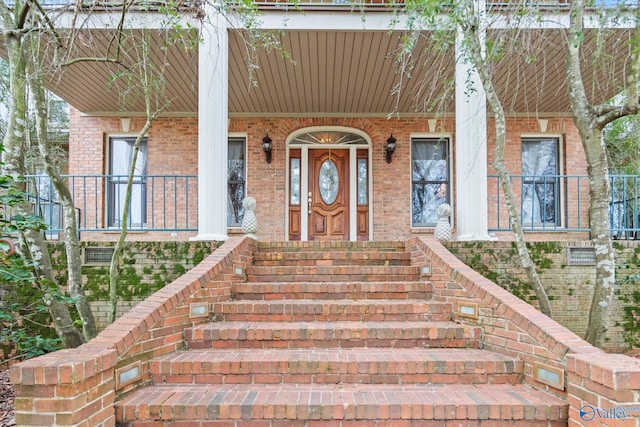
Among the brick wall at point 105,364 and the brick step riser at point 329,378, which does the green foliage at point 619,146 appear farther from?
the brick wall at point 105,364

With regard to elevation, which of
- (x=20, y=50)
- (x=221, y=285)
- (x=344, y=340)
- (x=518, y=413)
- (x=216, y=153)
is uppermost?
(x=20, y=50)

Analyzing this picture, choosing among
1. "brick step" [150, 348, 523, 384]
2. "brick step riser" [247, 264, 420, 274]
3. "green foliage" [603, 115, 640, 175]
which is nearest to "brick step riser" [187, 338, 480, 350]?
"brick step" [150, 348, 523, 384]

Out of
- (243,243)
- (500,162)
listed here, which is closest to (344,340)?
(243,243)

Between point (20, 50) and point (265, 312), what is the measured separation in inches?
111

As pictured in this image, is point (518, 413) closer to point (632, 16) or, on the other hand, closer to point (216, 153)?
point (632, 16)

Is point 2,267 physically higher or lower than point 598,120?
lower

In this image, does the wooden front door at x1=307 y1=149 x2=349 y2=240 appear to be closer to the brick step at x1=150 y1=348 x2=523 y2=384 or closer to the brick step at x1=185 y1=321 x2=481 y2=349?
the brick step at x1=185 y1=321 x2=481 y2=349

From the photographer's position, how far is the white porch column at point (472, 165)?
4.22 m

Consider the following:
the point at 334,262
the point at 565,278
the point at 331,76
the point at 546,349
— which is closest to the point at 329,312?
the point at 334,262

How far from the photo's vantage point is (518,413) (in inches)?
80.7

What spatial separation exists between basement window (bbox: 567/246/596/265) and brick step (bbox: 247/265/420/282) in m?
1.83

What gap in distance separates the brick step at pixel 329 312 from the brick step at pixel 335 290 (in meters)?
0.30

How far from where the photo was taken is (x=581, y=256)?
4055 millimetres

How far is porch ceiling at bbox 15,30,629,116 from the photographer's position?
4.63 metres
